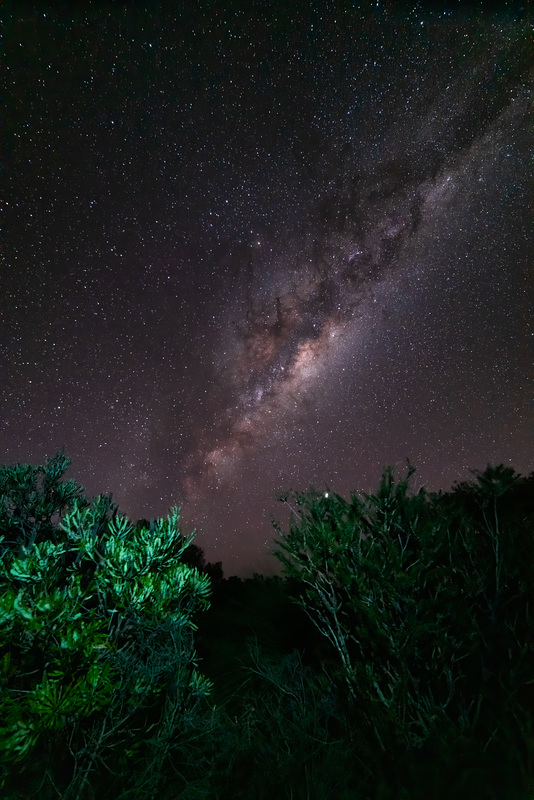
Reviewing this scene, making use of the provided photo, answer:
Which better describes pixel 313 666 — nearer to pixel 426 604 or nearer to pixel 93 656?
pixel 426 604

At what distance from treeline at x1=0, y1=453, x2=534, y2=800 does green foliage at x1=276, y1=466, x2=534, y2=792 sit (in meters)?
0.03

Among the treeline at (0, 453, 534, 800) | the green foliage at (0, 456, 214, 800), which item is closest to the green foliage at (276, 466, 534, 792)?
the treeline at (0, 453, 534, 800)

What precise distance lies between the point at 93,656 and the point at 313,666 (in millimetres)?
4419

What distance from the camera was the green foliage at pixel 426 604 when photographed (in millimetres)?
5090

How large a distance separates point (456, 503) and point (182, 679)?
558cm

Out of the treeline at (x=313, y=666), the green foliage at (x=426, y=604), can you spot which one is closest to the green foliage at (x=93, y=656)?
the treeline at (x=313, y=666)

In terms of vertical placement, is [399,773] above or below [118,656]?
below

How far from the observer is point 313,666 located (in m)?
7.93

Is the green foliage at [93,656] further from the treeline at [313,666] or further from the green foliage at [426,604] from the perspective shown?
the green foliage at [426,604]

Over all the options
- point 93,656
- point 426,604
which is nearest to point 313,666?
point 426,604

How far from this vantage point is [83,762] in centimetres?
484

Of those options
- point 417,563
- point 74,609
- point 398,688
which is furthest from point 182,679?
point 417,563

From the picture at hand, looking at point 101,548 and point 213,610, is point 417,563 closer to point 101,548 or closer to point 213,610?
point 101,548

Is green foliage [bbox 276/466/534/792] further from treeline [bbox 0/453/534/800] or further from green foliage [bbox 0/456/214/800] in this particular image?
green foliage [bbox 0/456/214/800]
